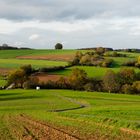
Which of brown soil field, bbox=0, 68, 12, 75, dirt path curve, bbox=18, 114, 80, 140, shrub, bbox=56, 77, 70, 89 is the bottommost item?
shrub, bbox=56, 77, 70, 89

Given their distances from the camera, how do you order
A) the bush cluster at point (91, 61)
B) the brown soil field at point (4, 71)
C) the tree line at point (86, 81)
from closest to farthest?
the tree line at point (86, 81)
the brown soil field at point (4, 71)
the bush cluster at point (91, 61)

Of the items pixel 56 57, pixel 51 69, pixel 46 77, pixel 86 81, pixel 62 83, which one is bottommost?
pixel 62 83

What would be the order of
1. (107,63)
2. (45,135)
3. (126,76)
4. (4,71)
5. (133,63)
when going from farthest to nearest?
(133,63) < (107,63) < (4,71) < (126,76) < (45,135)

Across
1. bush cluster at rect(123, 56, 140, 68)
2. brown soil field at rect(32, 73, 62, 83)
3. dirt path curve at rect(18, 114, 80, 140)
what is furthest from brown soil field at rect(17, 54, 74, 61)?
dirt path curve at rect(18, 114, 80, 140)

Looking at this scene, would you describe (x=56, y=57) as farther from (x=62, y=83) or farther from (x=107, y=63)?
(x=62, y=83)

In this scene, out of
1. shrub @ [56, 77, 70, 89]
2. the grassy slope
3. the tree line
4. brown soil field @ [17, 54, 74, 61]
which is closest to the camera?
the tree line

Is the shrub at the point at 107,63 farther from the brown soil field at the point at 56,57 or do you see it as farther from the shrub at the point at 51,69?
the shrub at the point at 51,69

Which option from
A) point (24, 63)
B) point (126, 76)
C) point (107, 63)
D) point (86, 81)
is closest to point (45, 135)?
point (126, 76)

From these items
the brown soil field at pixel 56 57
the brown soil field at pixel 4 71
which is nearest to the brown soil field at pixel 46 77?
the brown soil field at pixel 4 71

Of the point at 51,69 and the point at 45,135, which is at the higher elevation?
the point at 45,135

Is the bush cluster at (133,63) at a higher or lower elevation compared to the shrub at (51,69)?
higher

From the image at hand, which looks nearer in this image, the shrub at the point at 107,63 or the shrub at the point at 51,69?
the shrub at the point at 51,69

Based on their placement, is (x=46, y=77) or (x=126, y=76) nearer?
(x=46, y=77)

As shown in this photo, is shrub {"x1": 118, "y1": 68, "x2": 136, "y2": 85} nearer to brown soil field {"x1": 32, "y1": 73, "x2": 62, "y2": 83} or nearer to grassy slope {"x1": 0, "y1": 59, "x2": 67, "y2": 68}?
brown soil field {"x1": 32, "y1": 73, "x2": 62, "y2": 83}
